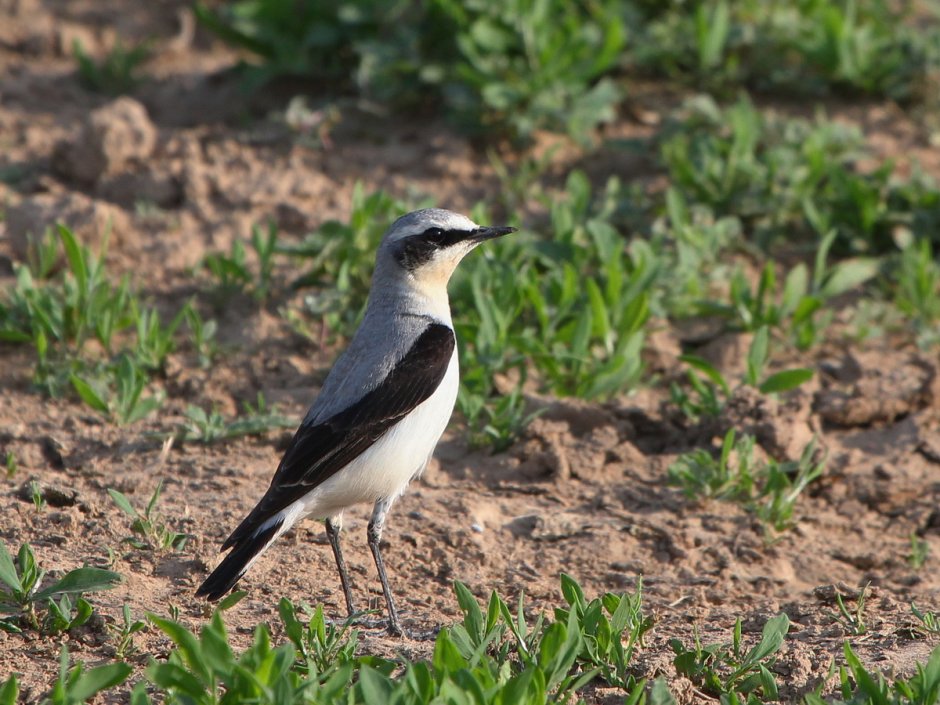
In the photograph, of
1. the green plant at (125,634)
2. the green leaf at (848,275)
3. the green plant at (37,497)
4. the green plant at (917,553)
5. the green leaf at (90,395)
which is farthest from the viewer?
the green leaf at (848,275)

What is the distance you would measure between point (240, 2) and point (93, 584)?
242 inches

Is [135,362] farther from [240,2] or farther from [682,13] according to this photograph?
[682,13]

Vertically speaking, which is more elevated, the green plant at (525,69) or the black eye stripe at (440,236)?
the green plant at (525,69)

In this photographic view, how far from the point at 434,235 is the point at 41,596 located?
7.99 ft

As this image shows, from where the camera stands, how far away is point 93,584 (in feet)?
16.2

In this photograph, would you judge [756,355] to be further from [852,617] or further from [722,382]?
[852,617]

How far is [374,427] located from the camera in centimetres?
568

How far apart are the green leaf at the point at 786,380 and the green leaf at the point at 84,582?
3.51 m

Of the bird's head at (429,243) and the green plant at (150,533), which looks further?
the bird's head at (429,243)

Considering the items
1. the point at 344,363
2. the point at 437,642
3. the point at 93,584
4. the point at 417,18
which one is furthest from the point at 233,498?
the point at 417,18

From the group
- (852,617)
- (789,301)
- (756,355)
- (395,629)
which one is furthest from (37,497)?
(789,301)

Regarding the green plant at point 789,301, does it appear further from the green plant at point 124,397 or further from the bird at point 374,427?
the green plant at point 124,397

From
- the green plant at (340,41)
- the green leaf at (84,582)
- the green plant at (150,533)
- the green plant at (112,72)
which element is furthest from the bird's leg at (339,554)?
the green plant at (112,72)

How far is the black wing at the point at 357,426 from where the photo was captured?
215 inches
